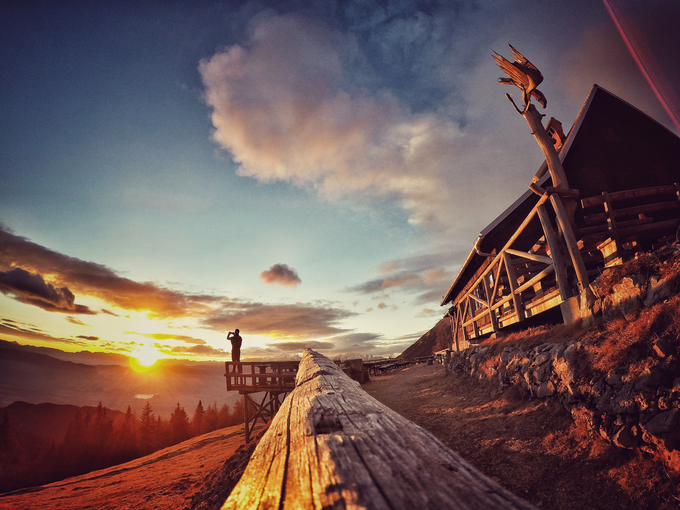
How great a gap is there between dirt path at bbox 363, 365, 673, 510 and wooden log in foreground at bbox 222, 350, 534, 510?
3.66 m

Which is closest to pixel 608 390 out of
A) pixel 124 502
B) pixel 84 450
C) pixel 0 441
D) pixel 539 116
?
pixel 539 116

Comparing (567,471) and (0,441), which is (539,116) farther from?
(0,441)

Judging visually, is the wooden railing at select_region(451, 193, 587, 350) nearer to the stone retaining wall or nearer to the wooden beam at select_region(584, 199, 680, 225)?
the wooden beam at select_region(584, 199, 680, 225)

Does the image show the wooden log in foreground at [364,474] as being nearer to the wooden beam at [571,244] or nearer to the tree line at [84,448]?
the wooden beam at [571,244]

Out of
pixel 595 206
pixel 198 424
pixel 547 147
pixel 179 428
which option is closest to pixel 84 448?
pixel 179 428

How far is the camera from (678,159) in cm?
1045

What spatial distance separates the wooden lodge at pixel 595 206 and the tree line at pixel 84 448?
211 feet

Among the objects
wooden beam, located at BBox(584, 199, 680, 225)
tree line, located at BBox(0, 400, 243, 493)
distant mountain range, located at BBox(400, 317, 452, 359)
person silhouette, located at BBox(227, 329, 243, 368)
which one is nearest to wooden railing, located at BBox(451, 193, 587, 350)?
wooden beam, located at BBox(584, 199, 680, 225)

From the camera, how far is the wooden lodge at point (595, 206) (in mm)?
7715

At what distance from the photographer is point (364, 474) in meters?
1.04

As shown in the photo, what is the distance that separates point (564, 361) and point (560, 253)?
3.20 m

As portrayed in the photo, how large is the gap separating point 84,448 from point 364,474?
103m

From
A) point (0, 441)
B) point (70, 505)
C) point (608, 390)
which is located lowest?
point (0, 441)

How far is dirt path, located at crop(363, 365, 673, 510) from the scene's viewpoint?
3.61m
